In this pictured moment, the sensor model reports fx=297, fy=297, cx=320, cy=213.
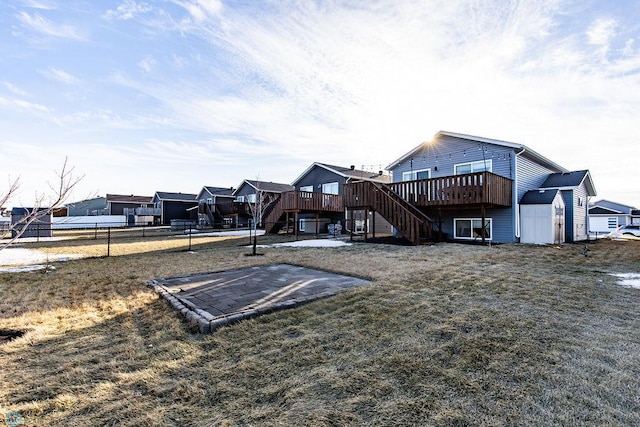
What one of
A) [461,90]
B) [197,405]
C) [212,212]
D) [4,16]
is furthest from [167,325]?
[212,212]

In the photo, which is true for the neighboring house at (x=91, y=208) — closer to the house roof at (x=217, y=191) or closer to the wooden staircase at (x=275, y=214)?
the house roof at (x=217, y=191)

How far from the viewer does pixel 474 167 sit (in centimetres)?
1480

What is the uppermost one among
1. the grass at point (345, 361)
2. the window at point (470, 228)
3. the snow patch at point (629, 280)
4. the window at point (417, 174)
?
the window at point (417, 174)

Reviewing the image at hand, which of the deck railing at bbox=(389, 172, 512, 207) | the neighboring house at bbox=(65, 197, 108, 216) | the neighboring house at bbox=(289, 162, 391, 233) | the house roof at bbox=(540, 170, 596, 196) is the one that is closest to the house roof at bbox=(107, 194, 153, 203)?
the neighboring house at bbox=(65, 197, 108, 216)

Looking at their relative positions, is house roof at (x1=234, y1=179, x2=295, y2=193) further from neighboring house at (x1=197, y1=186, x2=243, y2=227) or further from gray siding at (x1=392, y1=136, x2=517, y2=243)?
gray siding at (x1=392, y1=136, x2=517, y2=243)

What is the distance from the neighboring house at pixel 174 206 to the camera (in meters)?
43.0

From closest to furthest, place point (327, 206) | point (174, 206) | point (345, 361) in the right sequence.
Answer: point (345, 361), point (327, 206), point (174, 206)

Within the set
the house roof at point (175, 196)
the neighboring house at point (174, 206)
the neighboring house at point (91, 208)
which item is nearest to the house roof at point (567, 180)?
the neighboring house at point (174, 206)

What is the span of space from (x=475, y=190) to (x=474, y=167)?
9.51 feet

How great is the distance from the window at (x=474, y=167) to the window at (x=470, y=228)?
2446mm

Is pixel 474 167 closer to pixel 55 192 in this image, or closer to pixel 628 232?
pixel 55 192

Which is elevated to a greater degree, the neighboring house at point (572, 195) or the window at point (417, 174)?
the window at point (417, 174)

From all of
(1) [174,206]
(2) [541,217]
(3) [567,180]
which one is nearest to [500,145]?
(2) [541,217]

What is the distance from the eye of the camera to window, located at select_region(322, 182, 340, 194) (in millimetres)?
23406
